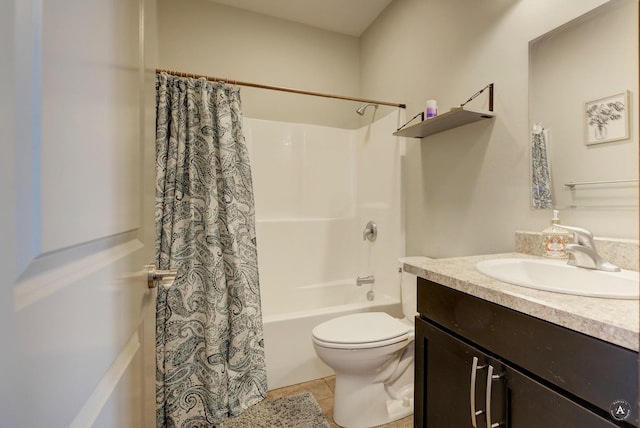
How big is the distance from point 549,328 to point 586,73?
977 mm

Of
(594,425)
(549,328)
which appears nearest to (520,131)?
(549,328)

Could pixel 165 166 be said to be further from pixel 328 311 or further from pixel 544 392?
pixel 544 392

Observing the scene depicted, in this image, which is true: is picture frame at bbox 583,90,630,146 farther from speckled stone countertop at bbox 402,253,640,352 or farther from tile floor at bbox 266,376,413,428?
tile floor at bbox 266,376,413,428

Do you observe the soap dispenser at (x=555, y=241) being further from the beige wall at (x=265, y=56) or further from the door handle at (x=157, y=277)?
the beige wall at (x=265, y=56)

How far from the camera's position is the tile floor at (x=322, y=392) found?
149 cm

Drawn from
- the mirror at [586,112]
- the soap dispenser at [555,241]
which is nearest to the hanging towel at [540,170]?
the mirror at [586,112]

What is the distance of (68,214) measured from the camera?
32 centimetres

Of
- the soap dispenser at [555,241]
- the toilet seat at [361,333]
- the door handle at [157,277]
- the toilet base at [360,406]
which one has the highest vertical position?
the soap dispenser at [555,241]

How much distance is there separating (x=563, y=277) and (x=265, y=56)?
8.08ft

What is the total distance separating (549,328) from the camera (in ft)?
2.06

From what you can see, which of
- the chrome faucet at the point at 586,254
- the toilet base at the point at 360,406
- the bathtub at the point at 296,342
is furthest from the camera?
the bathtub at the point at 296,342

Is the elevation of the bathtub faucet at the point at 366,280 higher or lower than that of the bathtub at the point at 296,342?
higher

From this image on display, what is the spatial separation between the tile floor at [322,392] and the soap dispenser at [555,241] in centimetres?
108

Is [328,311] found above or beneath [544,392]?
beneath
